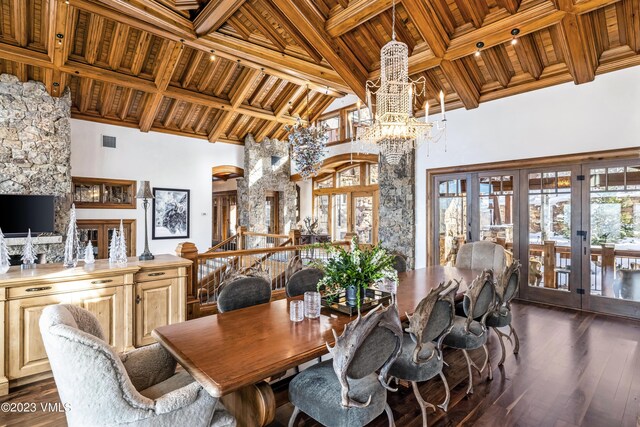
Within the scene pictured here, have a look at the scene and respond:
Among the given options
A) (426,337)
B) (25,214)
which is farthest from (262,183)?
(426,337)

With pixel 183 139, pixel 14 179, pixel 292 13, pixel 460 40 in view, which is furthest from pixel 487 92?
pixel 14 179

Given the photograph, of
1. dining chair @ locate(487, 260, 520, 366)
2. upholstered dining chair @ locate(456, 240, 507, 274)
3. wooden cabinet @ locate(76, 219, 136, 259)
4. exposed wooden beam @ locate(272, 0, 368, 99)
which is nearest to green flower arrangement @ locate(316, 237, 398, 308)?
dining chair @ locate(487, 260, 520, 366)

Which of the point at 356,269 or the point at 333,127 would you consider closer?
the point at 356,269

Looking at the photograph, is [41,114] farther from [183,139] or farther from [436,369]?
[436,369]

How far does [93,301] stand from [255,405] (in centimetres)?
229

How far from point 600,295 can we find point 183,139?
9.59 metres

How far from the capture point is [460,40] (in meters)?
5.02

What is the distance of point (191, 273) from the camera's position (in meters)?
4.06

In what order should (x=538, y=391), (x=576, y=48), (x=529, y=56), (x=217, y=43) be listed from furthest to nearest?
(x=217, y=43)
(x=529, y=56)
(x=576, y=48)
(x=538, y=391)

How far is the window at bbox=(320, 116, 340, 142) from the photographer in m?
9.80

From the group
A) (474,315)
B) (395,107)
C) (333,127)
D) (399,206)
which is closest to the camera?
(474,315)

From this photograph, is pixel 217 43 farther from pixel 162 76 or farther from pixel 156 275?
pixel 156 275

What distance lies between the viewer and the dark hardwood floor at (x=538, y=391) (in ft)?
7.88

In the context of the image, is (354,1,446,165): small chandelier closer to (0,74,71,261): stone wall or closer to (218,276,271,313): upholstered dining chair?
(218,276,271,313): upholstered dining chair
